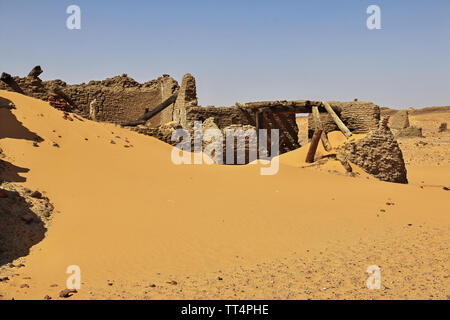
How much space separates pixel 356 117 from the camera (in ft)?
50.3

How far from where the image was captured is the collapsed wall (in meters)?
21.3

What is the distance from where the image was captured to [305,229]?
7262 mm

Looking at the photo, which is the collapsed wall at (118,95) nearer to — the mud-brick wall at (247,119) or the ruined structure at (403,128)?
the mud-brick wall at (247,119)

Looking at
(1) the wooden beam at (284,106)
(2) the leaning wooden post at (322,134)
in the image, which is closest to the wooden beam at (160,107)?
(1) the wooden beam at (284,106)

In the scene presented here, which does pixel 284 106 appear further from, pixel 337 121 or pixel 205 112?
pixel 205 112

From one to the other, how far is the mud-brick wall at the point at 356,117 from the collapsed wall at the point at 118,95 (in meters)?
8.35

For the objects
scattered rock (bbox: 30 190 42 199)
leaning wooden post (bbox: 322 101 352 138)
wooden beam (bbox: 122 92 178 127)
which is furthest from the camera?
wooden beam (bbox: 122 92 178 127)

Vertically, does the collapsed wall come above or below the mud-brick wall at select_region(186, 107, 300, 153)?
above

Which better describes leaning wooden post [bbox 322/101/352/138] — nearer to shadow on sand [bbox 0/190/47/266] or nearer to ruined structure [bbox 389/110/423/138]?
shadow on sand [bbox 0/190/47/266]

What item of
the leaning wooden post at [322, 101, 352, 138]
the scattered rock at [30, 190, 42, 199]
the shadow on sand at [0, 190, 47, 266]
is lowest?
the shadow on sand at [0, 190, 47, 266]

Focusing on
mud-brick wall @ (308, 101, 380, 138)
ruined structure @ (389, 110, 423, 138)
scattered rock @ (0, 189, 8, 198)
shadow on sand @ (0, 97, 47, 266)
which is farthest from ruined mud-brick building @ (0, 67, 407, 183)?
ruined structure @ (389, 110, 423, 138)

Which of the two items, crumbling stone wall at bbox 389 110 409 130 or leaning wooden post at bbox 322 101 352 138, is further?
crumbling stone wall at bbox 389 110 409 130

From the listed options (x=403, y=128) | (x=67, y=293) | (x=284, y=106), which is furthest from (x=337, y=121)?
(x=403, y=128)

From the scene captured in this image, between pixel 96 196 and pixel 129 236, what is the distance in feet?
6.12
